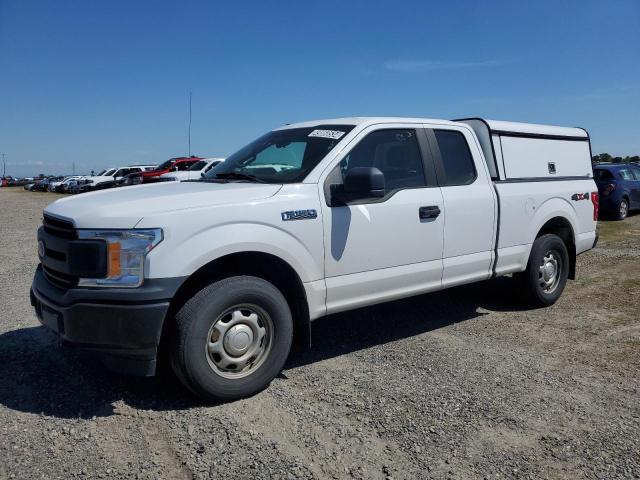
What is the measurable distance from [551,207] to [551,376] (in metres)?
2.32

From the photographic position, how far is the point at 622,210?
1527cm

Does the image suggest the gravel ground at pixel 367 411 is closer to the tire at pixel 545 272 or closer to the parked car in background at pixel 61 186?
the tire at pixel 545 272

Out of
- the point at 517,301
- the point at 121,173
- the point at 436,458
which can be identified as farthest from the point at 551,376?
the point at 121,173

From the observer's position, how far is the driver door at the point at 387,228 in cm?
413

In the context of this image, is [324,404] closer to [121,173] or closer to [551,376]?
[551,376]

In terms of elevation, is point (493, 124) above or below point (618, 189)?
above

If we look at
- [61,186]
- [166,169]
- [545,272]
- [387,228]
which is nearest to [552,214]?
[545,272]

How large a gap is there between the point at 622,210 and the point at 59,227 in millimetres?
15422

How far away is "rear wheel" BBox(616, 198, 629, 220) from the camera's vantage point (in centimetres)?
1515

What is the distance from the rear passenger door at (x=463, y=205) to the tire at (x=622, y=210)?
1186 centimetres

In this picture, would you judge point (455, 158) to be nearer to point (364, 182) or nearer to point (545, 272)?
point (364, 182)

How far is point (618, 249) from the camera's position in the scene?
10.3 m

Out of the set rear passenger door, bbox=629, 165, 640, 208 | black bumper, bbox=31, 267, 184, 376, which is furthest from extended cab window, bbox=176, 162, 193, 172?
black bumper, bbox=31, 267, 184, 376

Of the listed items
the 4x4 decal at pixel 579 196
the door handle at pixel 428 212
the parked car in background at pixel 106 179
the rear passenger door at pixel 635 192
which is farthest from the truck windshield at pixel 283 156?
the parked car in background at pixel 106 179
